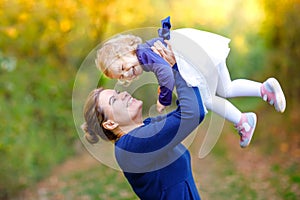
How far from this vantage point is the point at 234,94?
2.32m

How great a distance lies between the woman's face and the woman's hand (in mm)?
178

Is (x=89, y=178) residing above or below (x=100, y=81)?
below

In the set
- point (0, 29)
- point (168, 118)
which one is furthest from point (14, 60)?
point (168, 118)

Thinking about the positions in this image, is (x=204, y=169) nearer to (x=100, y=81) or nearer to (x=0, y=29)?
(x=0, y=29)

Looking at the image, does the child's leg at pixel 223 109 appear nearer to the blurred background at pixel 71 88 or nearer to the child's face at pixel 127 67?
the child's face at pixel 127 67

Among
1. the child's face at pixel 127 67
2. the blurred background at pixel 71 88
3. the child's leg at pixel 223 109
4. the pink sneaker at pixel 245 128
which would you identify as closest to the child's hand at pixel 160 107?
the child's face at pixel 127 67

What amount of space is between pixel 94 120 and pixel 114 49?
27 centimetres

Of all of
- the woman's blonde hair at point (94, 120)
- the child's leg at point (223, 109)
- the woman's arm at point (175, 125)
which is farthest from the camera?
the child's leg at point (223, 109)

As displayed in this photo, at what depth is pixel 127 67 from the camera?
1979 millimetres

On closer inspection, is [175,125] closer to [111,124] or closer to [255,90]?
[111,124]

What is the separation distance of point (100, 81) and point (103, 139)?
8.9 inches

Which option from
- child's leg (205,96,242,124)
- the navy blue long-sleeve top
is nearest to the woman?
the navy blue long-sleeve top

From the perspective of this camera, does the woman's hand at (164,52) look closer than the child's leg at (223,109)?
Yes

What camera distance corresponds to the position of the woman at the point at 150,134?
6.15 ft
